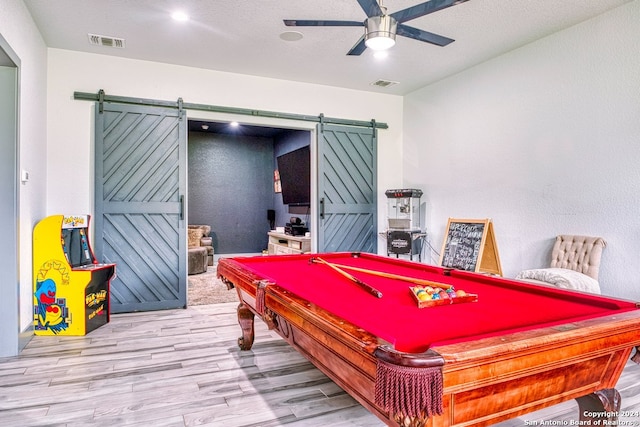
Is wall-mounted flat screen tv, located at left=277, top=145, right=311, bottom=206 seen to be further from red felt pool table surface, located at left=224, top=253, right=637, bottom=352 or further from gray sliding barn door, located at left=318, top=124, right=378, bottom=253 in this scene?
red felt pool table surface, located at left=224, top=253, right=637, bottom=352

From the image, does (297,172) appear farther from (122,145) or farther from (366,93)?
(122,145)

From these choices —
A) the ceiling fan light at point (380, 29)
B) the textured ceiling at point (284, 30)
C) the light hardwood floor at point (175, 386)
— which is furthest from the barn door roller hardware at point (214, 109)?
the ceiling fan light at point (380, 29)

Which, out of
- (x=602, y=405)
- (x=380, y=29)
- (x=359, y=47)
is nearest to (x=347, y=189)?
(x=359, y=47)

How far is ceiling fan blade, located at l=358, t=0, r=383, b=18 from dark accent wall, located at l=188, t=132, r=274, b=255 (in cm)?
731

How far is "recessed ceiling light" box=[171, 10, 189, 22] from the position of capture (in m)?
3.61

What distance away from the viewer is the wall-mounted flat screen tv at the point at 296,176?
7.47 metres

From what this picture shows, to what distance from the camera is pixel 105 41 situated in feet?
13.8

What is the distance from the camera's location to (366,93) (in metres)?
6.00

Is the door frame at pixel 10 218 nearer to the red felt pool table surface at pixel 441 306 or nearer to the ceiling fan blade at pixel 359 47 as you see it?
the red felt pool table surface at pixel 441 306

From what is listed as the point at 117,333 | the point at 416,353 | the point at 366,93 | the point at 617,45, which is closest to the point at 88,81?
the point at 117,333

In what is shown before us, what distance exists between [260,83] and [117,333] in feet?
11.4

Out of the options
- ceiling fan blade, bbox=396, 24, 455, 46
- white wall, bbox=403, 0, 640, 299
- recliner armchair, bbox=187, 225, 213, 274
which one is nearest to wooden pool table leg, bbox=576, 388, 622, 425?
ceiling fan blade, bbox=396, 24, 455, 46

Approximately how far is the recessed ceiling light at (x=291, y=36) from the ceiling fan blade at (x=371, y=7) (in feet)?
5.53

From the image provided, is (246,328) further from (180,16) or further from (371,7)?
(180,16)
